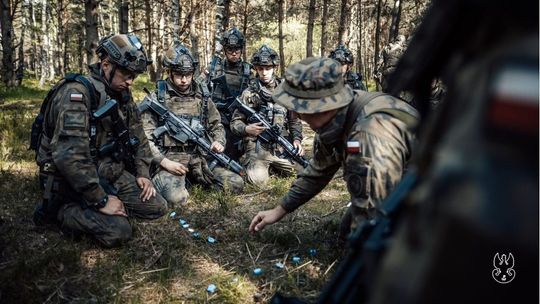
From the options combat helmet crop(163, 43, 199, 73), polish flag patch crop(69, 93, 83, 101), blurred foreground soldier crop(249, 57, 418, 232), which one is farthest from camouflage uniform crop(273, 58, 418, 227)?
combat helmet crop(163, 43, 199, 73)

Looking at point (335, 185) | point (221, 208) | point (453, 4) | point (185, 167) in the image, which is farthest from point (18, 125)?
point (453, 4)

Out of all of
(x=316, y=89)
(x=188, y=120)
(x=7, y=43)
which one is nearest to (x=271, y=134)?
(x=188, y=120)

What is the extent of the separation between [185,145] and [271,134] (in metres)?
1.45

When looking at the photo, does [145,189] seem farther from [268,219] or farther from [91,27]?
[91,27]

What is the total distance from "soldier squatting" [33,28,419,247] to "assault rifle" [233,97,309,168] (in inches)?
1.0

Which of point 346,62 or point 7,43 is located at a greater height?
point 346,62

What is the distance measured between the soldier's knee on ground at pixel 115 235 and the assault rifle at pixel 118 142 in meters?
0.88

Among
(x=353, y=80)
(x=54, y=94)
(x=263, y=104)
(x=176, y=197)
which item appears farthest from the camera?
(x=353, y=80)

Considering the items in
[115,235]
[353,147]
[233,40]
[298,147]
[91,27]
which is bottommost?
[298,147]

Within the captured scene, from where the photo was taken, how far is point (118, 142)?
14.8 feet

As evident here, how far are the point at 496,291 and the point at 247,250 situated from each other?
126 inches

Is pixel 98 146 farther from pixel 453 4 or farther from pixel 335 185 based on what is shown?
pixel 453 4

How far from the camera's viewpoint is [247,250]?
370cm

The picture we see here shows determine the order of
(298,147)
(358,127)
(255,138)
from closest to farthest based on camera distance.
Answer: (358,127) < (298,147) < (255,138)
